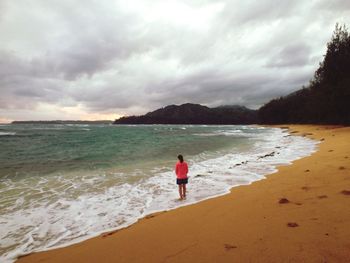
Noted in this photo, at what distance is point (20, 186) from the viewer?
11648mm

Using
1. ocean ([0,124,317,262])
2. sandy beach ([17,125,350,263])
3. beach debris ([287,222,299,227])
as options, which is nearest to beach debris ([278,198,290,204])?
sandy beach ([17,125,350,263])

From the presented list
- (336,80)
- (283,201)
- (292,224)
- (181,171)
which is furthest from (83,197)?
(336,80)

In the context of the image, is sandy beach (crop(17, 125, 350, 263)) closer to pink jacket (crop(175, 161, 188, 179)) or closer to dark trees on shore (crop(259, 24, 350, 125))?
pink jacket (crop(175, 161, 188, 179))

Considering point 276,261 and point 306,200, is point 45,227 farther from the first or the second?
point 306,200

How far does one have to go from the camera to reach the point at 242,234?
4.70 metres

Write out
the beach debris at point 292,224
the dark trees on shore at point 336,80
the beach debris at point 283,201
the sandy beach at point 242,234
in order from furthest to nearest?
1. the dark trees on shore at point 336,80
2. the beach debris at point 283,201
3. the beach debris at point 292,224
4. the sandy beach at point 242,234

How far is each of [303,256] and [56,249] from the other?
4.77 metres

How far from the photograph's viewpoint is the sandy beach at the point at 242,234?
391cm

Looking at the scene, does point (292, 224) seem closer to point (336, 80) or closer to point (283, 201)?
point (283, 201)

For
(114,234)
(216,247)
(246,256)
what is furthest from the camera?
(114,234)

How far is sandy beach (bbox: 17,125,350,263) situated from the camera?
3.91 m

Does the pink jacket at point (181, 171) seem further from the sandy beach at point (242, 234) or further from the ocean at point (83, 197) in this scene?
the sandy beach at point (242, 234)

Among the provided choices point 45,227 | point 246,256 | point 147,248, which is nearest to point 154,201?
point 45,227

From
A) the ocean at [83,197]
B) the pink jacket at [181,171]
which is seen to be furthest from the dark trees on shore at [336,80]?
the pink jacket at [181,171]
